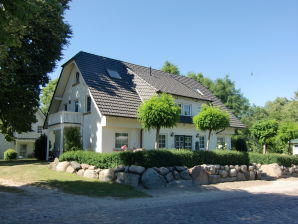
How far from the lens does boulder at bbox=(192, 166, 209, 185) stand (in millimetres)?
16516

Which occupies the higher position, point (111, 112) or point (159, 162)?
point (111, 112)

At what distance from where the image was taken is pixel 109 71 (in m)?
26.4

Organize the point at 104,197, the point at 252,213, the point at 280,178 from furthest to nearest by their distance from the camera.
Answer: the point at 280,178
the point at 104,197
the point at 252,213

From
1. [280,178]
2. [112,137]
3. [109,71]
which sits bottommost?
[280,178]

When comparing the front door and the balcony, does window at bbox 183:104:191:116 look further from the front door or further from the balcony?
the balcony

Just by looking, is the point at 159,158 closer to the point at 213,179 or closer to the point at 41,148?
the point at 213,179

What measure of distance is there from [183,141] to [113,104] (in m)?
7.94

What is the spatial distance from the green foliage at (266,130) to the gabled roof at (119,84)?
10.9ft

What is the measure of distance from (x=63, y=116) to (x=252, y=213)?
1720cm

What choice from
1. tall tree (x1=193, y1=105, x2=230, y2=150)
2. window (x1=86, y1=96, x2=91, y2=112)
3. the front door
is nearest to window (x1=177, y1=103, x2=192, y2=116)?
the front door

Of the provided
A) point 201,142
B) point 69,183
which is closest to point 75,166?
point 69,183

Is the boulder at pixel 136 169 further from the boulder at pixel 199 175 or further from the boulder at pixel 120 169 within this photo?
the boulder at pixel 199 175

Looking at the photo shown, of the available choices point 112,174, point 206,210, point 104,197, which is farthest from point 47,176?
point 206,210

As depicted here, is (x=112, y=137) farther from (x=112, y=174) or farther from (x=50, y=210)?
(x=50, y=210)
